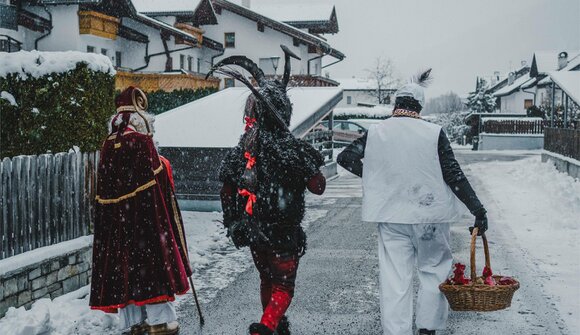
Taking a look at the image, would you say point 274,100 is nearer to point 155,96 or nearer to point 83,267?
point 83,267

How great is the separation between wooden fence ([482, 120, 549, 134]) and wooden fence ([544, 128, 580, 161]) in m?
12.7

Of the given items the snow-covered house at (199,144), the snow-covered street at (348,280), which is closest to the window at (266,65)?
the snow-covered house at (199,144)

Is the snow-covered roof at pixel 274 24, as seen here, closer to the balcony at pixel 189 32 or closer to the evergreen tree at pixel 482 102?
the balcony at pixel 189 32

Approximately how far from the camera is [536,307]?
6.15 m

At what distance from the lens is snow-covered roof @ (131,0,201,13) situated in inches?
1348

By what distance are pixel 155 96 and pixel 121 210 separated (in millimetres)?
17509

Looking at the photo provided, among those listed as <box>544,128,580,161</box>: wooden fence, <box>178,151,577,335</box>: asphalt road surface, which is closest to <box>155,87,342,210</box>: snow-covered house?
<box>178,151,577,335</box>: asphalt road surface

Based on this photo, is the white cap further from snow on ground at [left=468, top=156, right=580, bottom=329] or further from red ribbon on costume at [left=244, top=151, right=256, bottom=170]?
snow on ground at [left=468, top=156, right=580, bottom=329]

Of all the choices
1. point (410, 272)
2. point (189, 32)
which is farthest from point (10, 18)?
point (410, 272)

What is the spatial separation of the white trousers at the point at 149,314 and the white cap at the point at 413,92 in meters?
2.34

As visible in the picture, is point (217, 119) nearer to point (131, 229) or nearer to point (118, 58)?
point (131, 229)

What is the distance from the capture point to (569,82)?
19484 mm

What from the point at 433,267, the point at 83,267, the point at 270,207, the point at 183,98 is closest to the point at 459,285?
the point at 433,267

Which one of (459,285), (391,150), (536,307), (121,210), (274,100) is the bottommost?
(536,307)
